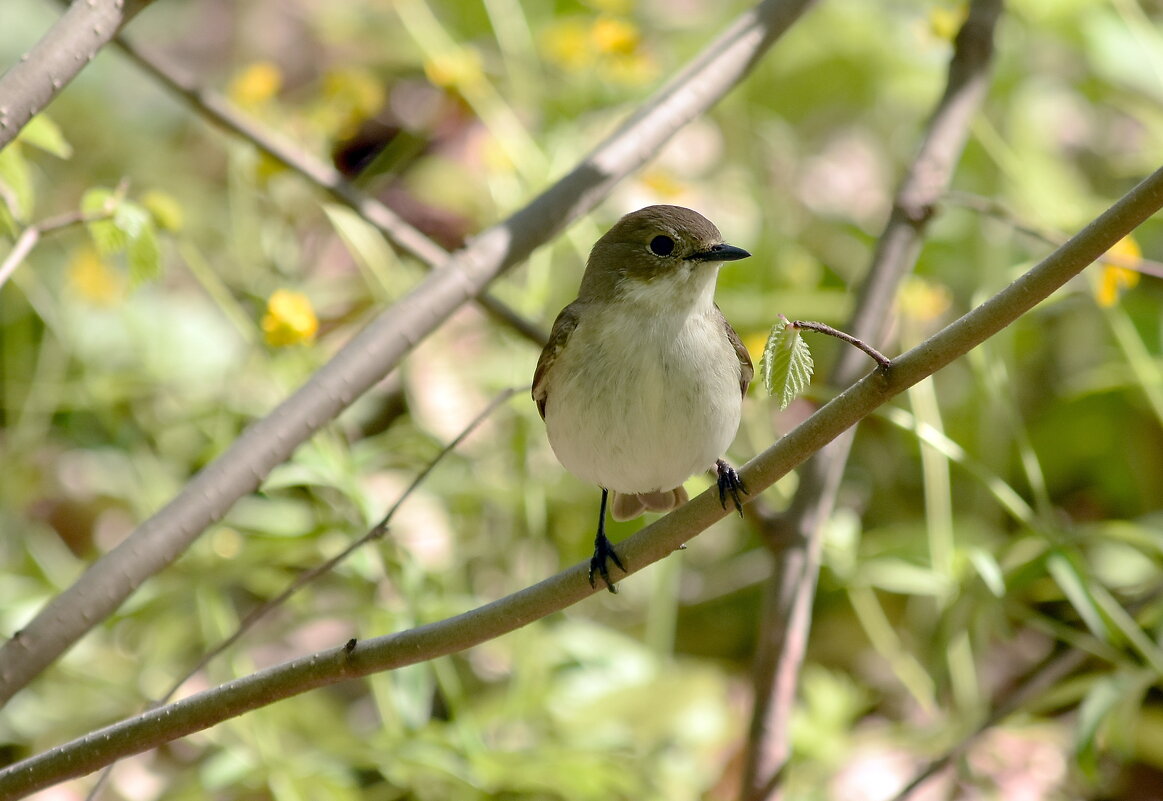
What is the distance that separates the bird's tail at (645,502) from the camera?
103 inches

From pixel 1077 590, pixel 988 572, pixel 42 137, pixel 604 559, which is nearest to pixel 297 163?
pixel 42 137

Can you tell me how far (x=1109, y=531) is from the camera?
2457mm

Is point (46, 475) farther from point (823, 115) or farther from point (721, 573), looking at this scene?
point (823, 115)

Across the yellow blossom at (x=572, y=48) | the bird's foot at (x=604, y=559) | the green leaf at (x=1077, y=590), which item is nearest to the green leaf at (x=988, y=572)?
the green leaf at (x=1077, y=590)

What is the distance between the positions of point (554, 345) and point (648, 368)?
0.27 m

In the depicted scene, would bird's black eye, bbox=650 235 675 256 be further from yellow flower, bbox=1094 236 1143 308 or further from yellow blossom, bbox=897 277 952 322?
yellow blossom, bbox=897 277 952 322

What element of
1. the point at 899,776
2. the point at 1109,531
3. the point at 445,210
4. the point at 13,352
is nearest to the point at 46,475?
the point at 13,352

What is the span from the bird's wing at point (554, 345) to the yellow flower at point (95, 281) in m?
1.93

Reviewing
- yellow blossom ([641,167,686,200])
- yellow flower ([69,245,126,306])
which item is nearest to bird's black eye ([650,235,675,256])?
yellow blossom ([641,167,686,200])

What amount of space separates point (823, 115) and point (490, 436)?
211 centimetres

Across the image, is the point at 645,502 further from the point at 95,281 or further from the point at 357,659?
the point at 95,281

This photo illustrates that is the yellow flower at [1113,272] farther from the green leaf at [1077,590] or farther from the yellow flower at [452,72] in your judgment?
the yellow flower at [452,72]

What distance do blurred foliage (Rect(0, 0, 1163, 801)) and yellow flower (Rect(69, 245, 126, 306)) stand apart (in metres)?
0.02

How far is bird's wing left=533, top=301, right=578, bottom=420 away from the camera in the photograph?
7.61ft
